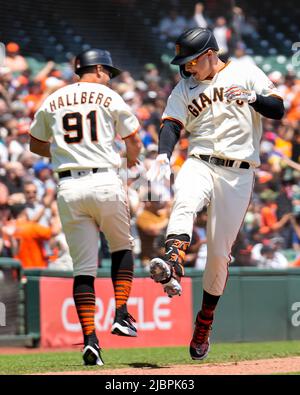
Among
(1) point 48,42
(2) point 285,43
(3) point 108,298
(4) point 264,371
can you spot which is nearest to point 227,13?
(2) point 285,43

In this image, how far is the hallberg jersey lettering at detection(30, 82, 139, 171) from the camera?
6.56 meters

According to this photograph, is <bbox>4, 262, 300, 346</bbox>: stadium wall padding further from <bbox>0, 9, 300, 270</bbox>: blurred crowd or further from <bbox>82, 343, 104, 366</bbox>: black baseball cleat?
<bbox>82, 343, 104, 366</bbox>: black baseball cleat

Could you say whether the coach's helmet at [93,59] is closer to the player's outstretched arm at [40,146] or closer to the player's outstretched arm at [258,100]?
the player's outstretched arm at [40,146]

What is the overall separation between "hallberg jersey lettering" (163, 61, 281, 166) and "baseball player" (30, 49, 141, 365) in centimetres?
41

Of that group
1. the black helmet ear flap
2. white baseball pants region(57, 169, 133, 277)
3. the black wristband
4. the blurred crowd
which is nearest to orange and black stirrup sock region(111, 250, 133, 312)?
white baseball pants region(57, 169, 133, 277)

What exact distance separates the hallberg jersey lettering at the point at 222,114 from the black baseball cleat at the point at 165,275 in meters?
1.11

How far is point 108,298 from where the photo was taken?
10789 mm

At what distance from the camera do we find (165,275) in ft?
19.2

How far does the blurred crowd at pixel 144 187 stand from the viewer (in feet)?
36.8

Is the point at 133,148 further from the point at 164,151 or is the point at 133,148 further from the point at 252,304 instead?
the point at 252,304

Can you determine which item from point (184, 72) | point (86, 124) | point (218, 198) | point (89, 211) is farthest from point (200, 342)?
point (184, 72)

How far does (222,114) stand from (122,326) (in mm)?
1613

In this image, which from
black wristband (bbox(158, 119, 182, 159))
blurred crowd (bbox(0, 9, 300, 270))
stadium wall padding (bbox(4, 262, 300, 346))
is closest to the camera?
black wristband (bbox(158, 119, 182, 159))

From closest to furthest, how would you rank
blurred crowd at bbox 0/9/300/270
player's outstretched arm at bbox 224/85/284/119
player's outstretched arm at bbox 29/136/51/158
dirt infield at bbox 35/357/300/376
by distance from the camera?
dirt infield at bbox 35/357/300/376 → player's outstretched arm at bbox 224/85/284/119 → player's outstretched arm at bbox 29/136/51/158 → blurred crowd at bbox 0/9/300/270
